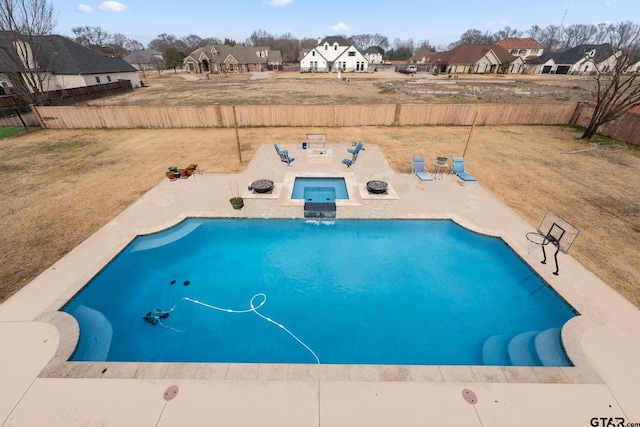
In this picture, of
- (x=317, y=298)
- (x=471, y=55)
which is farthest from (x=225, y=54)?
(x=317, y=298)

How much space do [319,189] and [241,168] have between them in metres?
4.86

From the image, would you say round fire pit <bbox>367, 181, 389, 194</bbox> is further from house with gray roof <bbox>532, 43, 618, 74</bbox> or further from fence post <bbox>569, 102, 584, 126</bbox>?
house with gray roof <bbox>532, 43, 618, 74</bbox>

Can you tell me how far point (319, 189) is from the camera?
498 inches

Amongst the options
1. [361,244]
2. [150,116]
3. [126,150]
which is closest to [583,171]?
[361,244]

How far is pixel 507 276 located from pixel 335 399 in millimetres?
6604

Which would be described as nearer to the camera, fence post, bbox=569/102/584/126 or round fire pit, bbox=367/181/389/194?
round fire pit, bbox=367/181/389/194

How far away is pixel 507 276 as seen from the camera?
27.2 ft

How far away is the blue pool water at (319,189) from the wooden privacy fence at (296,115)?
10.8 metres

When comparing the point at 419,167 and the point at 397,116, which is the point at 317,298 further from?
the point at 397,116

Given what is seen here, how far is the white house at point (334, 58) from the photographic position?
213 ft

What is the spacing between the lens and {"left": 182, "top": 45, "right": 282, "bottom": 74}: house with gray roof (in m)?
65.4

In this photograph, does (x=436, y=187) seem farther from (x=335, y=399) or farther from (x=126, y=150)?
(x=126, y=150)

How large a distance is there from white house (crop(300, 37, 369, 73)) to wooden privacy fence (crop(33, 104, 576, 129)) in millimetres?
50277

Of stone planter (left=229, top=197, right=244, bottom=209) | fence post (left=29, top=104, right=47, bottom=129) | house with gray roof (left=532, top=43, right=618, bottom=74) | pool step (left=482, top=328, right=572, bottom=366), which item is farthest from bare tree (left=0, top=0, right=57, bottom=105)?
house with gray roof (left=532, top=43, right=618, bottom=74)
